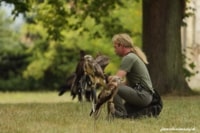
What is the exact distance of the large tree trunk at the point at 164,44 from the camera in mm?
19562

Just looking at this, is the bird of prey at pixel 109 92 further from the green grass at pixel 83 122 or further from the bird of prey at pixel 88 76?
the green grass at pixel 83 122

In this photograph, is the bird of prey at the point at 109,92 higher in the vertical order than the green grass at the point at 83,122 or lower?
higher

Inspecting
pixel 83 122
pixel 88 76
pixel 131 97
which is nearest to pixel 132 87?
pixel 131 97

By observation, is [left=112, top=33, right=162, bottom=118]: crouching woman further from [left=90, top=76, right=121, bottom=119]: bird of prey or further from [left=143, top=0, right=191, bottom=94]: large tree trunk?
[left=143, top=0, right=191, bottom=94]: large tree trunk

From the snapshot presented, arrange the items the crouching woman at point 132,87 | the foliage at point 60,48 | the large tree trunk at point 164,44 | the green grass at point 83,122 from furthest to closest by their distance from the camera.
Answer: the foliage at point 60,48, the large tree trunk at point 164,44, the crouching woman at point 132,87, the green grass at point 83,122

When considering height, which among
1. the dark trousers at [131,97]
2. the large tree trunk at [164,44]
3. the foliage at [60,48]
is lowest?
the foliage at [60,48]

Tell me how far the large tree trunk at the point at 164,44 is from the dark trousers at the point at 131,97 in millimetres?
8543

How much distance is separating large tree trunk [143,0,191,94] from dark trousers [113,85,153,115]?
8.54m

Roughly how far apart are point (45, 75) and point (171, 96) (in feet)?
110

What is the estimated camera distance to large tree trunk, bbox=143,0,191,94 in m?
19.6

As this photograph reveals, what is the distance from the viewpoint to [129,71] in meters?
10.8

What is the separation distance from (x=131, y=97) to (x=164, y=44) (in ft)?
29.7

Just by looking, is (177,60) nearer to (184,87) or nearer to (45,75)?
(184,87)

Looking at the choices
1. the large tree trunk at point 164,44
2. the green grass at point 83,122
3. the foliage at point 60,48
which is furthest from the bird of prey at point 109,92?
the foliage at point 60,48
